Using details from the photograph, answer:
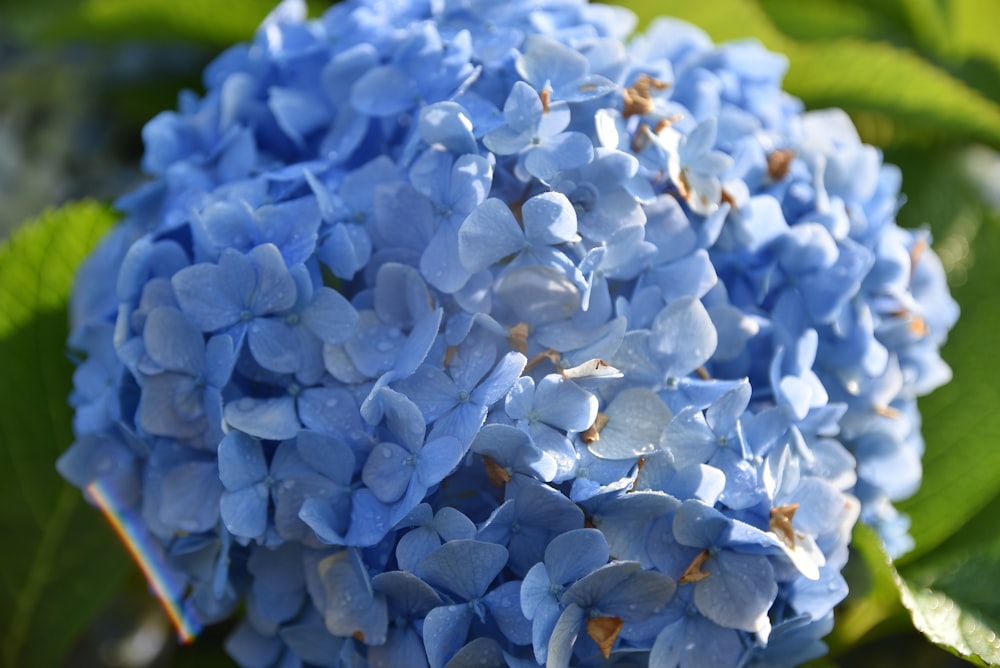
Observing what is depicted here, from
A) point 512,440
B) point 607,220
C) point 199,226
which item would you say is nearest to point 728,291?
point 607,220

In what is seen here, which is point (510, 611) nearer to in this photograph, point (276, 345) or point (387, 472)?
point (387, 472)

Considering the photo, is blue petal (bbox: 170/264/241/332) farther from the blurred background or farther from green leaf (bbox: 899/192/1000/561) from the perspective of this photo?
green leaf (bbox: 899/192/1000/561)

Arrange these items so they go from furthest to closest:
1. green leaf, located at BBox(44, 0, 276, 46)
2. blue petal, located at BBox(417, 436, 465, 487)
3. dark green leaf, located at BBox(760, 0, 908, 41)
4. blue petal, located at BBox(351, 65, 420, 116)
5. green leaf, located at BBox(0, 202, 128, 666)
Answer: dark green leaf, located at BBox(760, 0, 908, 41)
green leaf, located at BBox(44, 0, 276, 46)
green leaf, located at BBox(0, 202, 128, 666)
blue petal, located at BBox(351, 65, 420, 116)
blue petal, located at BBox(417, 436, 465, 487)

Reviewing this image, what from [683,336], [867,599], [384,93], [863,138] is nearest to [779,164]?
[683,336]

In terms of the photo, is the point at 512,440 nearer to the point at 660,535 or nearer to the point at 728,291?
the point at 660,535

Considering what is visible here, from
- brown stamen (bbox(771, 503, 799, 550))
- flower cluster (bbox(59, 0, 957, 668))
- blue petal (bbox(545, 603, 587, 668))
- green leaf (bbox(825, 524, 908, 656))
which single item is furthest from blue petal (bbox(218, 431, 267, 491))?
green leaf (bbox(825, 524, 908, 656))

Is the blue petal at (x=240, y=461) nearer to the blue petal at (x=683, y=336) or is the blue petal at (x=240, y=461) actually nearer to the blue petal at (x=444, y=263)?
the blue petal at (x=444, y=263)

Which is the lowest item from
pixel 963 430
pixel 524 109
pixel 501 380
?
pixel 963 430

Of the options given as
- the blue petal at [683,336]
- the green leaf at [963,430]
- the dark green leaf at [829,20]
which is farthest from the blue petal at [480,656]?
the dark green leaf at [829,20]
